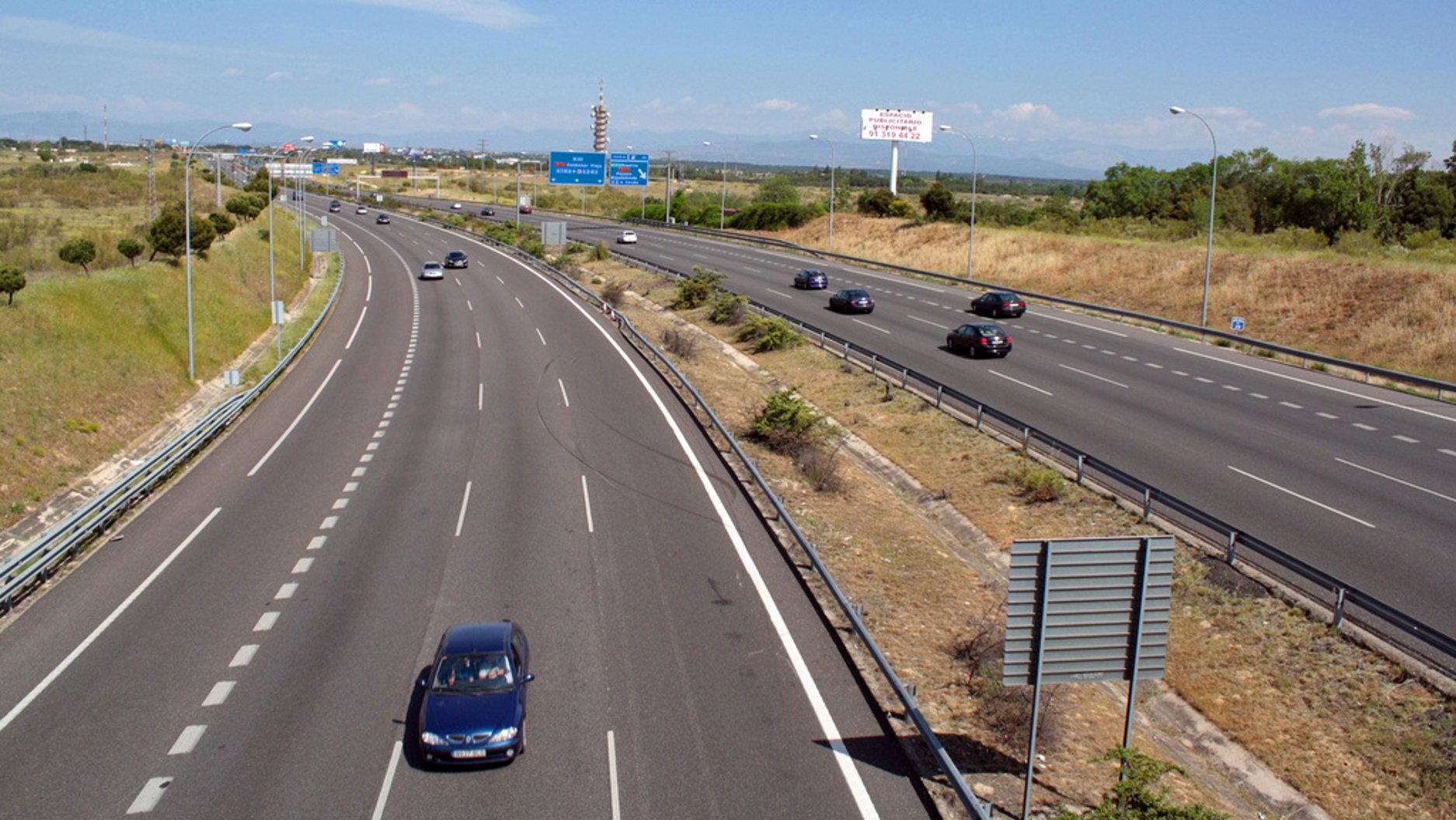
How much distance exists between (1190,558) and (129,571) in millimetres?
18147

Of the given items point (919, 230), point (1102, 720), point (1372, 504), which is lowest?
point (1102, 720)

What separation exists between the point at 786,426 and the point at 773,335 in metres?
14.3

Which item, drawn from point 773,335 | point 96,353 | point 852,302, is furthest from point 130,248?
point 852,302

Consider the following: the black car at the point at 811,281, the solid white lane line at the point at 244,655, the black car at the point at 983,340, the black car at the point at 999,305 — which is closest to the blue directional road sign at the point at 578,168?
the black car at the point at 811,281

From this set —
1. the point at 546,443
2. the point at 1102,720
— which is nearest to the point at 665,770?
the point at 1102,720

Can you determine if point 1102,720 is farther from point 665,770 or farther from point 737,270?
point 737,270

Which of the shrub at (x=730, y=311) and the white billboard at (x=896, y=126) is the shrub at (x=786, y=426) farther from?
the white billboard at (x=896, y=126)

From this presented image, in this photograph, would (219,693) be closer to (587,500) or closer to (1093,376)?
(587,500)

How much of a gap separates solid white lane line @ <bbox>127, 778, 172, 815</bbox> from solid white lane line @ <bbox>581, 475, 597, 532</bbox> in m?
9.12

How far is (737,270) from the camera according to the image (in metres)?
66.4

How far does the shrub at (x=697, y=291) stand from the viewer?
51094mm

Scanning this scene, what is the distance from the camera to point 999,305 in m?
46.3

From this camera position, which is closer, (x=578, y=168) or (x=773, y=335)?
(x=773, y=335)

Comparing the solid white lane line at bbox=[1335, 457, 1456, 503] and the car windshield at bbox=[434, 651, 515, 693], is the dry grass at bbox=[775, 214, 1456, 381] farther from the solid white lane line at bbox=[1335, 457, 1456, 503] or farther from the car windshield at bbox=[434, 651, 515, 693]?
the car windshield at bbox=[434, 651, 515, 693]
